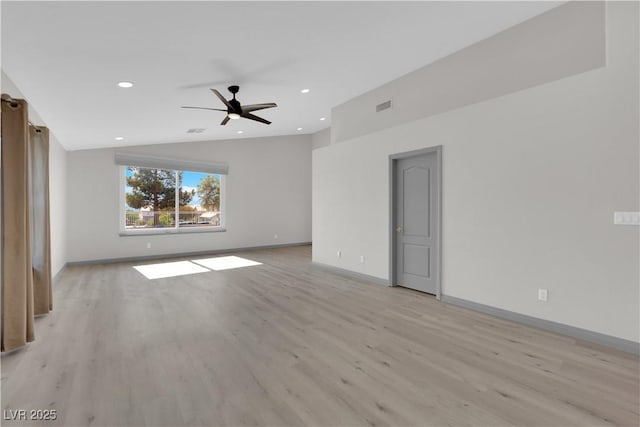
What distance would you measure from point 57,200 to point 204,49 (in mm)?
4694

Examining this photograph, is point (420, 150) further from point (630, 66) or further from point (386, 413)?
point (386, 413)

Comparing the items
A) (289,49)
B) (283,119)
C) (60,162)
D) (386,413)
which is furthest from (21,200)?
(283,119)

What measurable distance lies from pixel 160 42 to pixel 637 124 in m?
4.38

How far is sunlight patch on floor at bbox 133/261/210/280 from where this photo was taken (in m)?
6.16

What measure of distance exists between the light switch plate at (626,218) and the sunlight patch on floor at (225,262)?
6.16 m

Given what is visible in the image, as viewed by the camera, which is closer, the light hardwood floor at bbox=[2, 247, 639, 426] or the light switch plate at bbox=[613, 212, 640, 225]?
the light hardwood floor at bbox=[2, 247, 639, 426]

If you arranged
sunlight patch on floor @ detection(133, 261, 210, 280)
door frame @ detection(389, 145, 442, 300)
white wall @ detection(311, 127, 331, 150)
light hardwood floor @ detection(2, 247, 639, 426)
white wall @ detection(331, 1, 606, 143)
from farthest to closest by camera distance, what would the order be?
white wall @ detection(311, 127, 331, 150) → sunlight patch on floor @ detection(133, 261, 210, 280) → door frame @ detection(389, 145, 442, 300) → white wall @ detection(331, 1, 606, 143) → light hardwood floor @ detection(2, 247, 639, 426)

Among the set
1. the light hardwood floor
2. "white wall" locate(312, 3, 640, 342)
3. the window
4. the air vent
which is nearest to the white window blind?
the window

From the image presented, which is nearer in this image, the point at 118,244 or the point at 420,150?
the point at 420,150

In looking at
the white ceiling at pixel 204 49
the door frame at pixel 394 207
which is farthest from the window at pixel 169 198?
the door frame at pixel 394 207

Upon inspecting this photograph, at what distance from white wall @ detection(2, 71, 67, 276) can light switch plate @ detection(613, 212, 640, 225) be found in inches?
268

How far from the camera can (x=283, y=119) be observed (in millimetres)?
7293

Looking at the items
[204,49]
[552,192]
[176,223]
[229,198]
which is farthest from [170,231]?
[552,192]

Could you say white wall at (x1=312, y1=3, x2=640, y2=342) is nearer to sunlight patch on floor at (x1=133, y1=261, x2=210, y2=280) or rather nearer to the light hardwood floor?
the light hardwood floor
